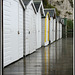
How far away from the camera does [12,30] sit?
25.9 feet

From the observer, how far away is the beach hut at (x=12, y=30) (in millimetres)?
7119

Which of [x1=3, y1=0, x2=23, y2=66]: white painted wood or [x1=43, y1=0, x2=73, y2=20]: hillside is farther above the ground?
[x1=43, y1=0, x2=73, y2=20]: hillside

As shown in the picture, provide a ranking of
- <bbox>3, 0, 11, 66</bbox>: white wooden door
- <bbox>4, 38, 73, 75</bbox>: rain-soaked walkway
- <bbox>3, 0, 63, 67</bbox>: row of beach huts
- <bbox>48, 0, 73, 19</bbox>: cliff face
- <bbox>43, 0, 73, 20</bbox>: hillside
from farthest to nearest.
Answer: <bbox>48, 0, 73, 19</bbox>: cliff face, <bbox>43, 0, 73, 20</bbox>: hillside, <bbox>3, 0, 63, 67</bbox>: row of beach huts, <bbox>3, 0, 11, 66</bbox>: white wooden door, <bbox>4, 38, 73, 75</bbox>: rain-soaked walkway

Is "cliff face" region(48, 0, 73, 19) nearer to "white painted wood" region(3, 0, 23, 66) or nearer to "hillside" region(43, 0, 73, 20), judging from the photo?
"hillside" region(43, 0, 73, 20)

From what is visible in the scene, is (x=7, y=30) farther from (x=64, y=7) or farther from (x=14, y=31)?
(x=64, y=7)

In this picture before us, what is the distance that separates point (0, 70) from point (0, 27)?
0.68 meters

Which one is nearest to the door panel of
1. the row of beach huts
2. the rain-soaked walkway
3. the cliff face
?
the row of beach huts

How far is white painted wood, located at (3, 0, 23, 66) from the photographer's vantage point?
7.13m

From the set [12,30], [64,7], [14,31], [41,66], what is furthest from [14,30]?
[64,7]

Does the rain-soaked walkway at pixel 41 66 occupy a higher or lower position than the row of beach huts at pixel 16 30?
lower

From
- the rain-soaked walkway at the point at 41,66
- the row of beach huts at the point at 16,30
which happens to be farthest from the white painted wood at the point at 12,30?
the rain-soaked walkway at the point at 41,66

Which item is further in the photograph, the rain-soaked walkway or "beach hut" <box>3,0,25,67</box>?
"beach hut" <box>3,0,25,67</box>

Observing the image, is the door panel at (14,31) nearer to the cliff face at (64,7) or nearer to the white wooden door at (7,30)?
the white wooden door at (7,30)

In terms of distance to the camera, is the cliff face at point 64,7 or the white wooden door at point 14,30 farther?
the cliff face at point 64,7
